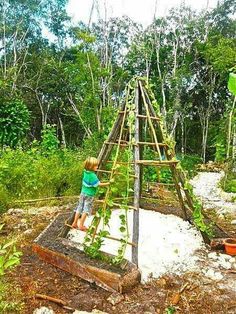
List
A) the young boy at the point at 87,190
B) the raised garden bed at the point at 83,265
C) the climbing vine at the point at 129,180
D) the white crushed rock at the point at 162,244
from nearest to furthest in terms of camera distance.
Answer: the raised garden bed at the point at 83,265 → the climbing vine at the point at 129,180 → the white crushed rock at the point at 162,244 → the young boy at the point at 87,190

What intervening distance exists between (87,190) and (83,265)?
1156 mm

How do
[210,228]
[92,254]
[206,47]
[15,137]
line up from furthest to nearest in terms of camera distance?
[206,47] → [15,137] → [210,228] → [92,254]

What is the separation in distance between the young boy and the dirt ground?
779 millimetres

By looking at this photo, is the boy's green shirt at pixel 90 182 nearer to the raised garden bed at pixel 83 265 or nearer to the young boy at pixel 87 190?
the young boy at pixel 87 190

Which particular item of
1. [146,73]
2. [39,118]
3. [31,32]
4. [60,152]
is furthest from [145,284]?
[31,32]

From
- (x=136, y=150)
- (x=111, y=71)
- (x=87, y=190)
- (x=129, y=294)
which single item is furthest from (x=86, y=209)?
(x=111, y=71)

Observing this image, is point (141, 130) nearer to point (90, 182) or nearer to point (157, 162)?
→ point (157, 162)

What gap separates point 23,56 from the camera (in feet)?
85.9

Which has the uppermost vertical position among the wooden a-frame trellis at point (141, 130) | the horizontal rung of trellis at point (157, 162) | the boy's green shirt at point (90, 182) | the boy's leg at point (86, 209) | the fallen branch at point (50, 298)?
the wooden a-frame trellis at point (141, 130)

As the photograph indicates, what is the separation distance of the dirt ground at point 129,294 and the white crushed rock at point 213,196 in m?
3.42

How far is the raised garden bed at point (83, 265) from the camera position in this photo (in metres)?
3.86

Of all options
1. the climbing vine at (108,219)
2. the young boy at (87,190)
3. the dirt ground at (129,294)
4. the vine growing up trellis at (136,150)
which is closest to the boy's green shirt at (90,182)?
the young boy at (87,190)

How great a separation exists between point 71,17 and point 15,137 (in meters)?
15.2

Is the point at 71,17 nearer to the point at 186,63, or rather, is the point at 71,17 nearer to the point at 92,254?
the point at 186,63
